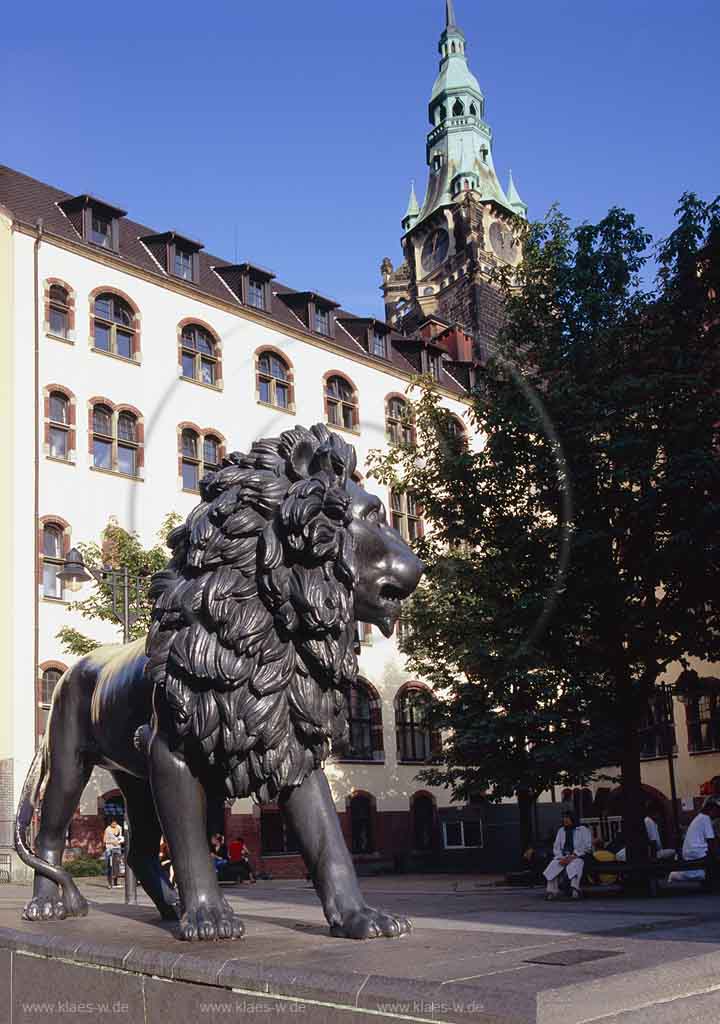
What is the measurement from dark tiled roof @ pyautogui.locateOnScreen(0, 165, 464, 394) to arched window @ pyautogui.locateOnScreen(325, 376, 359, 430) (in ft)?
4.26

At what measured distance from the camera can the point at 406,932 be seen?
13.1 feet

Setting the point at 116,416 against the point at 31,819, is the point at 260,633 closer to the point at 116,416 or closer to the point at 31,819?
the point at 31,819

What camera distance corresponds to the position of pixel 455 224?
6319 centimetres

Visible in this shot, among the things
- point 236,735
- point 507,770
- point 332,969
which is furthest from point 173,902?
point 507,770

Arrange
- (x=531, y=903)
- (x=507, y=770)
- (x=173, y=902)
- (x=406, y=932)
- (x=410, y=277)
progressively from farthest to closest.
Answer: (x=410, y=277) < (x=507, y=770) < (x=531, y=903) < (x=173, y=902) < (x=406, y=932)

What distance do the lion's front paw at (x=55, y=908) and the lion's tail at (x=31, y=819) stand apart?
0.27ft

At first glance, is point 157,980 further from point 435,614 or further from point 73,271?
point 73,271

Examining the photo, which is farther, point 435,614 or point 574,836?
point 435,614

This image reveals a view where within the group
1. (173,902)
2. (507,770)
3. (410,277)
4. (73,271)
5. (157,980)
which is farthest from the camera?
(410,277)

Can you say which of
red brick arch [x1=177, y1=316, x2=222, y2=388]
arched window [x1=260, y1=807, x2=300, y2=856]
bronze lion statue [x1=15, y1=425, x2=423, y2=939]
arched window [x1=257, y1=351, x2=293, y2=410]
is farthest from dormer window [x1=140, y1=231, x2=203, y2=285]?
bronze lion statue [x1=15, y1=425, x2=423, y2=939]

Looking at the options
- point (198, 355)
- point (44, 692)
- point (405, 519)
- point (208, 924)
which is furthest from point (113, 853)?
point (208, 924)

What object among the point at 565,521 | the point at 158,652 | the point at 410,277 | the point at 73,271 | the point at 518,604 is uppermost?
the point at 410,277

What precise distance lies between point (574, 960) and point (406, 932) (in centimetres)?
110

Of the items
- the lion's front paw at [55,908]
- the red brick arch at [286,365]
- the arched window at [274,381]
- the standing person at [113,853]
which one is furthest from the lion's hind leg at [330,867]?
the arched window at [274,381]
